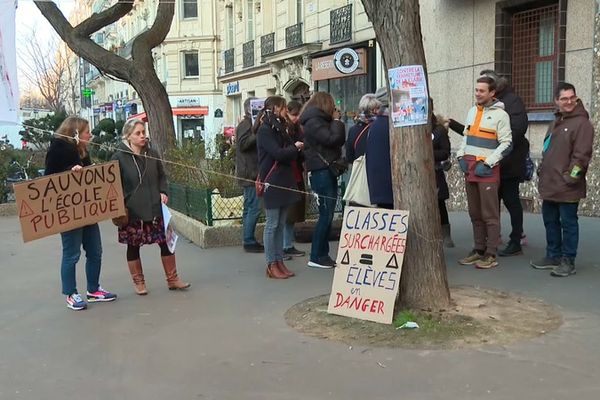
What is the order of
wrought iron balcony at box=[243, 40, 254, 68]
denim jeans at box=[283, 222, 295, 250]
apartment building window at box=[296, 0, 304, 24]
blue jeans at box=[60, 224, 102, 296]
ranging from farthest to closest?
wrought iron balcony at box=[243, 40, 254, 68] → apartment building window at box=[296, 0, 304, 24] → denim jeans at box=[283, 222, 295, 250] → blue jeans at box=[60, 224, 102, 296]

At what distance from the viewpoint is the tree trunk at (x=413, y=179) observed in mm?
5020

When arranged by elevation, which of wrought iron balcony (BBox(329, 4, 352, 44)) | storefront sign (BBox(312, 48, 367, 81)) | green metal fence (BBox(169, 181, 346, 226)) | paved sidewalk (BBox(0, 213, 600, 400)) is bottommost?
paved sidewalk (BBox(0, 213, 600, 400))

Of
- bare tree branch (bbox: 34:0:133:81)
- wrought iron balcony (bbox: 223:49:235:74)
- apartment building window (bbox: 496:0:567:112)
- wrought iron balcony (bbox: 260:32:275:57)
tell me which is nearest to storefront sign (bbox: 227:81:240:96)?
wrought iron balcony (bbox: 223:49:235:74)

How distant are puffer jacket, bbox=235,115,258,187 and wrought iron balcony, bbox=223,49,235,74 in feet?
83.7

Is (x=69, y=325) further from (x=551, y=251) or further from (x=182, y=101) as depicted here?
(x=182, y=101)

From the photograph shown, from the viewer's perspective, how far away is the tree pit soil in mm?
4750

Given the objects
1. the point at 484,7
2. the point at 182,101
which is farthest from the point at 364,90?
the point at 182,101

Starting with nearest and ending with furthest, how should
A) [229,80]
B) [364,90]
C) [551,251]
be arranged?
[551,251] < [364,90] < [229,80]

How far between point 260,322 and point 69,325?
1.55 metres

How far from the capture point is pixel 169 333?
17.1 feet

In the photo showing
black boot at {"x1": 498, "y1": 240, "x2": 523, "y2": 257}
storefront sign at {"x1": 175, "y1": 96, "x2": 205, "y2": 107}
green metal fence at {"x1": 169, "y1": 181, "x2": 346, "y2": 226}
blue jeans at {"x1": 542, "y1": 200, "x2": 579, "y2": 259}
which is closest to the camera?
blue jeans at {"x1": 542, "y1": 200, "x2": 579, "y2": 259}

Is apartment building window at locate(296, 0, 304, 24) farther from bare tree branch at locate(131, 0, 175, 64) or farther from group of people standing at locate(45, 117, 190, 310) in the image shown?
group of people standing at locate(45, 117, 190, 310)

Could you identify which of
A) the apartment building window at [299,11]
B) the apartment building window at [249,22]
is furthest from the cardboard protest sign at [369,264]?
the apartment building window at [249,22]

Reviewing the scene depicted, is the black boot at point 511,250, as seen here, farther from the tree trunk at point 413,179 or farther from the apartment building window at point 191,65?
the apartment building window at point 191,65
